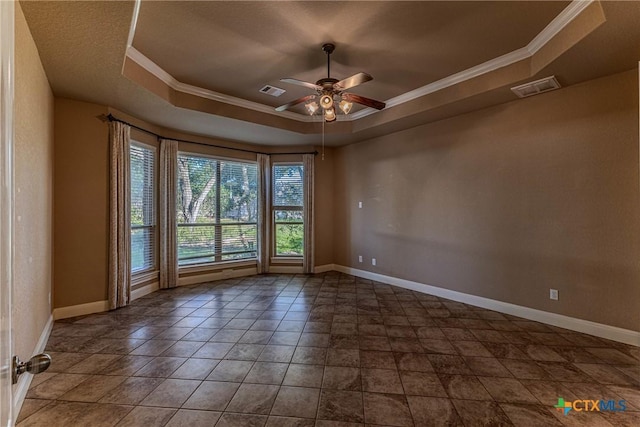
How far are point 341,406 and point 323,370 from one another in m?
0.46

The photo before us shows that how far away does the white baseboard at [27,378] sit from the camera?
6.56 feet

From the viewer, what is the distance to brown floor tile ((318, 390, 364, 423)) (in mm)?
1928

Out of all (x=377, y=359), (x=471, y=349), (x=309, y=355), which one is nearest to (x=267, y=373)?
(x=309, y=355)

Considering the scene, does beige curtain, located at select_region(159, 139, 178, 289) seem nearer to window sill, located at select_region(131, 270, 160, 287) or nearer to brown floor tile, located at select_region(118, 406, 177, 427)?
window sill, located at select_region(131, 270, 160, 287)

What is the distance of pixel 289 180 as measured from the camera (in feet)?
20.6

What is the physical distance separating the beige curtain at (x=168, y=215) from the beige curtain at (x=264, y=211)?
1584 mm

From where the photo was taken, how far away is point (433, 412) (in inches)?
77.7

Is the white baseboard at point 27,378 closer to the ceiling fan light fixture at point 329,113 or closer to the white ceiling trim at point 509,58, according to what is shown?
the ceiling fan light fixture at point 329,113

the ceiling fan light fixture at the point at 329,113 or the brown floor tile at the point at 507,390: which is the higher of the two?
the ceiling fan light fixture at the point at 329,113

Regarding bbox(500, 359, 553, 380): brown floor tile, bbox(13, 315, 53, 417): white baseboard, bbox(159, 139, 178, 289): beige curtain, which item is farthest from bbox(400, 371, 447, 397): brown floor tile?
bbox(159, 139, 178, 289): beige curtain

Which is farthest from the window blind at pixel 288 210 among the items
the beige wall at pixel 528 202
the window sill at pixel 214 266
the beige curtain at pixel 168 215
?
the beige curtain at pixel 168 215

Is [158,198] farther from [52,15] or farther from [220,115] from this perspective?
[52,15]

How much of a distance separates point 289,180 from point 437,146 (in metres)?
3.02

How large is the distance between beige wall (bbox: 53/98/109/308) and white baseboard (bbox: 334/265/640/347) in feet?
14.8
